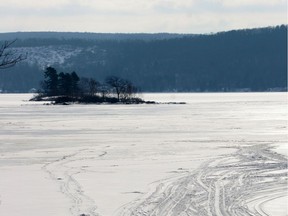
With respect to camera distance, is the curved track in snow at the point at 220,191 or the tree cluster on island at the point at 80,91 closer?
the curved track in snow at the point at 220,191

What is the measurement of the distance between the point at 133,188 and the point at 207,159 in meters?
6.23

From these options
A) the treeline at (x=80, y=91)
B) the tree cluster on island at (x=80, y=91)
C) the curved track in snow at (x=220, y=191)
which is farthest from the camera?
the treeline at (x=80, y=91)

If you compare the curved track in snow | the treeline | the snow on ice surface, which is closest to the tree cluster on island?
the treeline

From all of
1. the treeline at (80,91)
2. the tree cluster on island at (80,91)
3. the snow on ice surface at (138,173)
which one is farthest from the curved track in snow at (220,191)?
the treeline at (80,91)

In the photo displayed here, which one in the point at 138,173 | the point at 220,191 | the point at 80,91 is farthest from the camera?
the point at 80,91

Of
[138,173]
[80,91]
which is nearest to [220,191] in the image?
[138,173]

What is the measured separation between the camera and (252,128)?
3606cm

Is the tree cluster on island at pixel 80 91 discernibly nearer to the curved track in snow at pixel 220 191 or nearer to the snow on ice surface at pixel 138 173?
the snow on ice surface at pixel 138 173

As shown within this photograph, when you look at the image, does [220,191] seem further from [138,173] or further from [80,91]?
[80,91]

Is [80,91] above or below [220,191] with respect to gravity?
below

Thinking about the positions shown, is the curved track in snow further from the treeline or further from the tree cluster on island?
the treeline

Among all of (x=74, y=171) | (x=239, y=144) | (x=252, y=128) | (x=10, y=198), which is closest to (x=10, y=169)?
(x=74, y=171)

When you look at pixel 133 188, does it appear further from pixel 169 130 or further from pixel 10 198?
pixel 169 130

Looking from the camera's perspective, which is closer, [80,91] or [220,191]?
[220,191]
